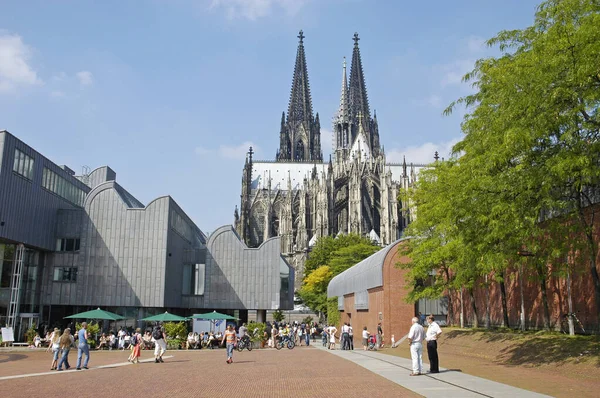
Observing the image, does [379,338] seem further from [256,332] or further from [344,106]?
[344,106]

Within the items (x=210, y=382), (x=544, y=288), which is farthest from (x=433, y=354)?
(x=544, y=288)

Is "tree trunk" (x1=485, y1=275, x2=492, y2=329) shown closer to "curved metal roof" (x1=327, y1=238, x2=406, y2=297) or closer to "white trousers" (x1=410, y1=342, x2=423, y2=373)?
"curved metal roof" (x1=327, y1=238, x2=406, y2=297)

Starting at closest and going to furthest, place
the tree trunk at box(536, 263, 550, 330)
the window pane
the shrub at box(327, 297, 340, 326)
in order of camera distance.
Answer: the tree trunk at box(536, 263, 550, 330) < the window pane < the shrub at box(327, 297, 340, 326)

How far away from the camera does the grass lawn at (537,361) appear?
12.8 metres

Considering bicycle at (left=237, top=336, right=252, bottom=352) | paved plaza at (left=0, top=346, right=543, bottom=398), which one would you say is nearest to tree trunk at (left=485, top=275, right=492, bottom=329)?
bicycle at (left=237, top=336, right=252, bottom=352)

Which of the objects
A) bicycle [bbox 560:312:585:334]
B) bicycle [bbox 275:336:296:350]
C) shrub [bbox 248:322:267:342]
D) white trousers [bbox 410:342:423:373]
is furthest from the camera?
shrub [bbox 248:322:267:342]

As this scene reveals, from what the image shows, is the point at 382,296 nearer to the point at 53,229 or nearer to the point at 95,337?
the point at 95,337

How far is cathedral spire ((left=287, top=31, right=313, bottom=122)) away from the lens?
129875mm

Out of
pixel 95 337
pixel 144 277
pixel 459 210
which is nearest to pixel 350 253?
pixel 144 277

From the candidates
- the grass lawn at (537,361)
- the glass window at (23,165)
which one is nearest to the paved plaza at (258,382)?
the grass lawn at (537,361)

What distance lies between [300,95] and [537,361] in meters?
117

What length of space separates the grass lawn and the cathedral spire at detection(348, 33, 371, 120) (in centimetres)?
10274

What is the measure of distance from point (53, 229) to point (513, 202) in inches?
1385

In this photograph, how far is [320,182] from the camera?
332 feet
